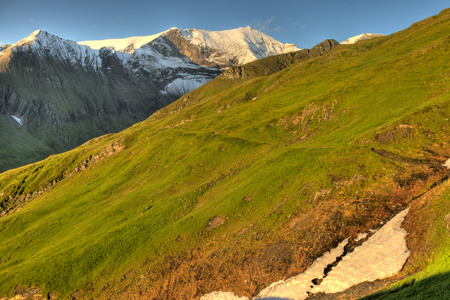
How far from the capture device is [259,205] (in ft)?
139

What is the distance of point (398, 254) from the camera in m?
24.1

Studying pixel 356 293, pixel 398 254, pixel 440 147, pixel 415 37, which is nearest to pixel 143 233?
pixel 356 293

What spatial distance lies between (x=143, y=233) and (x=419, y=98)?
67.4 m

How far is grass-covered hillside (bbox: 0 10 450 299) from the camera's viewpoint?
3077cm

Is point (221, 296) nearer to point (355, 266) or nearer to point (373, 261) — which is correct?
point (355, 266)

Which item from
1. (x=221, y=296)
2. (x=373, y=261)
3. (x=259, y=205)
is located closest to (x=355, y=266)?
(x=373, y=261)

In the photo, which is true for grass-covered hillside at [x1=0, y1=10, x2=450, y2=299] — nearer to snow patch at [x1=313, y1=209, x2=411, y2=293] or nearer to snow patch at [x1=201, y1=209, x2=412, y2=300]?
snow patch at [x1=201, y1=209, x2=412, y2=300]

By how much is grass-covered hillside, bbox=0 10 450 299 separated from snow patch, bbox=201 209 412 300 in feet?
3.63

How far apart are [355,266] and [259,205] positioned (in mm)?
18906

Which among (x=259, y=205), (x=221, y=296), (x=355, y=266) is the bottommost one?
(x=355, y=266)

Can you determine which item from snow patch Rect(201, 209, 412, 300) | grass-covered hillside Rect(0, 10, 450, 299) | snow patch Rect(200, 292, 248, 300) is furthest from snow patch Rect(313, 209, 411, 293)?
snow patch Rect(200, 292, 248, 300)

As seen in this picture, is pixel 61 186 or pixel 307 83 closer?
pixel 61 186

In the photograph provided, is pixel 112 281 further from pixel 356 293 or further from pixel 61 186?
pixel 61 186

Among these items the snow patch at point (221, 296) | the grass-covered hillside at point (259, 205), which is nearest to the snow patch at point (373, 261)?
the grass-covered hillside at point (259, 205)
